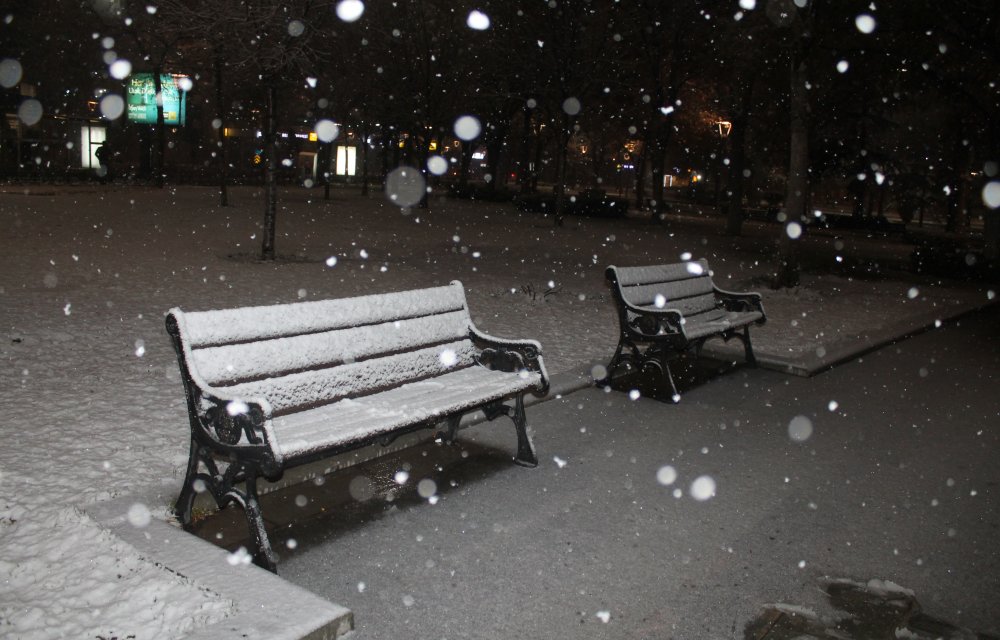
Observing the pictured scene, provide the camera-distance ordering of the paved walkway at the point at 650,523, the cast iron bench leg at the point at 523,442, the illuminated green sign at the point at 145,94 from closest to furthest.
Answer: the paved walkway at the point at 650,523 → the cast iron bench leg at the point at 523,442 → the illuminated green sign at the point at 145,94

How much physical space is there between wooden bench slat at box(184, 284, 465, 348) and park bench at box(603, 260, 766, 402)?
2.11 m

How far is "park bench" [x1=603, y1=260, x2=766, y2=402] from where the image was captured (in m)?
7.24

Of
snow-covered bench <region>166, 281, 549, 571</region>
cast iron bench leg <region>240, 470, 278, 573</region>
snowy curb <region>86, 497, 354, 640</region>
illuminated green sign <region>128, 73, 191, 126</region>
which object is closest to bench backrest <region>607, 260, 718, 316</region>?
snow-covered bench <region>166, 281, 549, 571</region>

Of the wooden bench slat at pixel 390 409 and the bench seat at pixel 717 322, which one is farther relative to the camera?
the bench seat at pixel 717 322

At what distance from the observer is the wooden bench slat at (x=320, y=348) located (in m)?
4.17

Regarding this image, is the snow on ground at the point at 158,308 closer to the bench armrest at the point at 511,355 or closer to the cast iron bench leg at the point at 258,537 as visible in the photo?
the cast iron bench leg at the point at 258,537

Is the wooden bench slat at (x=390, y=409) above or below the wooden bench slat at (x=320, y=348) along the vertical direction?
below

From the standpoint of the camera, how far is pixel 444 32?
109ft

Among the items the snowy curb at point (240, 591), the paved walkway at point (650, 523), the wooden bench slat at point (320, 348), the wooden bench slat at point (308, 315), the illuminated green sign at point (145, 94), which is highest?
the illuminated green sign at point (145, 94)

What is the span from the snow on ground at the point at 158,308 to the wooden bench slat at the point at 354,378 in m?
0.71

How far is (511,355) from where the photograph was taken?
221 inches

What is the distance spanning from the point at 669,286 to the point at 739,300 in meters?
1.41

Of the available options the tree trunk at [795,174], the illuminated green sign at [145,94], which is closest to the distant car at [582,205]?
the illuminated green sign at [145,94]

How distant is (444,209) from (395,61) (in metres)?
6.25
